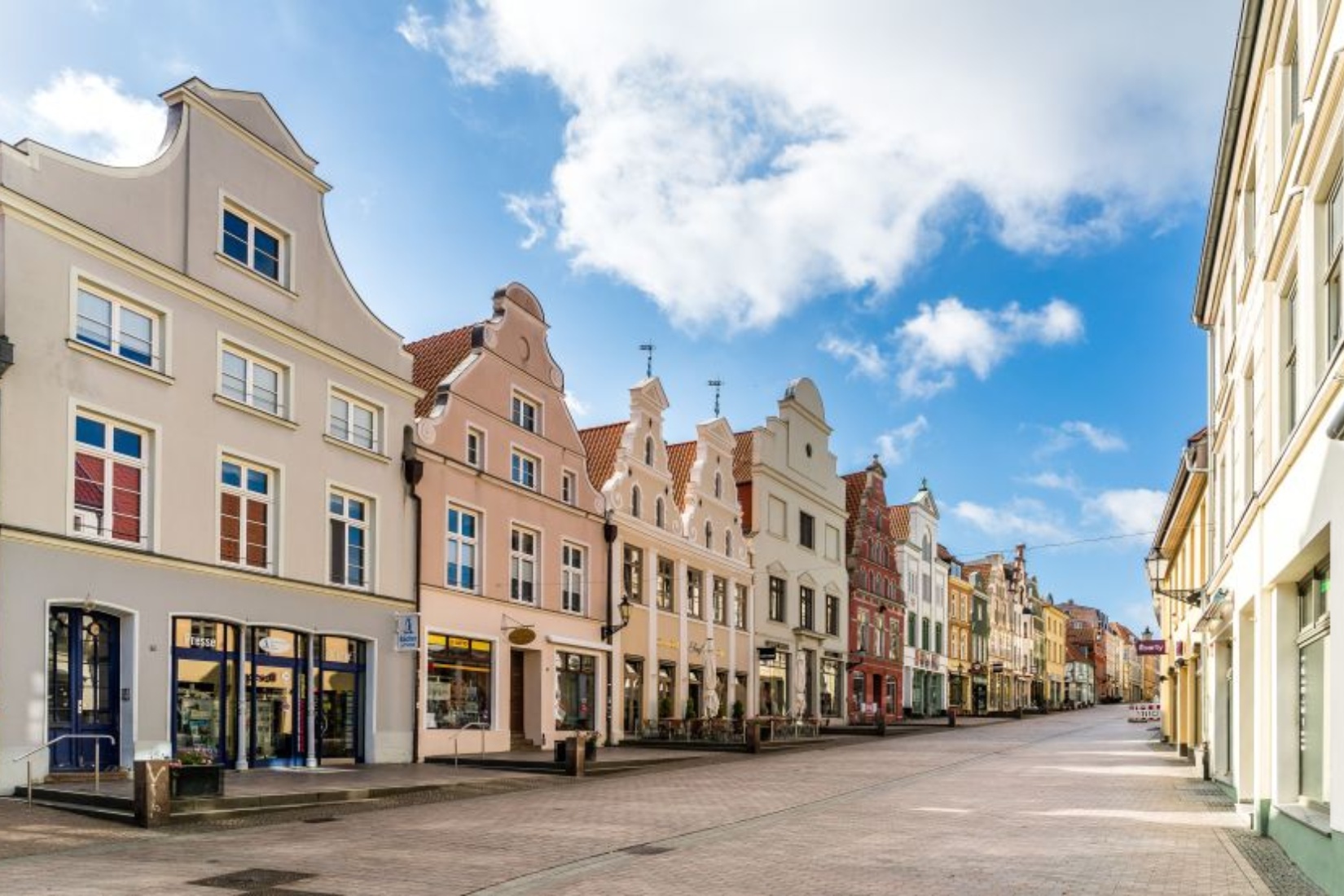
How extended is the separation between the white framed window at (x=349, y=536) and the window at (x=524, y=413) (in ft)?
18.5

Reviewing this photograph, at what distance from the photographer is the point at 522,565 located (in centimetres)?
2873

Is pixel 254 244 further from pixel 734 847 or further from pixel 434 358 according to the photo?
pixel 734 847

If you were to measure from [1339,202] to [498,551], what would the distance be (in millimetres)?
20519

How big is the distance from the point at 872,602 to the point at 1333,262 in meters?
45.4

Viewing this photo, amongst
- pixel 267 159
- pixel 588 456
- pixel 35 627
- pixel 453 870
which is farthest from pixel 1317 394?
pixel 588 456

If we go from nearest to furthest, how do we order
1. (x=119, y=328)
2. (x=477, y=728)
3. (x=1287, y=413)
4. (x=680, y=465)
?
(x=1287, y=413)
(x=119, y=328)
(x=477, y=728)
(x=680, y=465)

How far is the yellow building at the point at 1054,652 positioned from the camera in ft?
337

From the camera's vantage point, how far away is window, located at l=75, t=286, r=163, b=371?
57.9 ft

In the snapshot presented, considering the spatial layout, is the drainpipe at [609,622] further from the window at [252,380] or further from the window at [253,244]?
the window at [253,244]

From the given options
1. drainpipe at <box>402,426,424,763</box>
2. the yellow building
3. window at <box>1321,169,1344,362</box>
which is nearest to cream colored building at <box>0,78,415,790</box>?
drainpipe at <box>402,426,424,763</box>

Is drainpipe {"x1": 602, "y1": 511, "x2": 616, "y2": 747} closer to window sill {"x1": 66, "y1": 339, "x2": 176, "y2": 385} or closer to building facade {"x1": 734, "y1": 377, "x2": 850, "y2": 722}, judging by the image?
building facade {"x1": 734, "y1": 377, "x2": 850, "y2": 722}

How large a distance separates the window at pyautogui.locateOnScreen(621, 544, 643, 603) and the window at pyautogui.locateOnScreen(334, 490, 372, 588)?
10515 mm

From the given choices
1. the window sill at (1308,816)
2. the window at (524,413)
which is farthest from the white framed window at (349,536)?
the window sill at (1308,816)

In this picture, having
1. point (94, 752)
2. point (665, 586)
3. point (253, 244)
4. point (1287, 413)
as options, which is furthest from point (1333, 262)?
point (665, 586)
